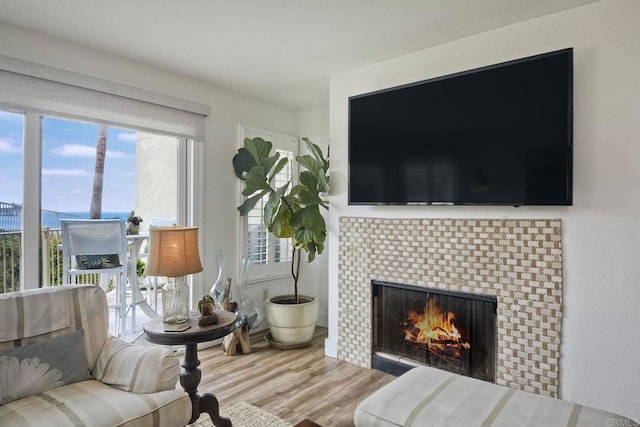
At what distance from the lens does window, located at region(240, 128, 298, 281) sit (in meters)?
4.02

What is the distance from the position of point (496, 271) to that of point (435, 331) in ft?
2.31

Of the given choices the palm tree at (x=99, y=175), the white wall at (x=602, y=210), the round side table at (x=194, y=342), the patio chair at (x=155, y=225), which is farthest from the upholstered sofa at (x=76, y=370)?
the white wall at (x=602, y=210)

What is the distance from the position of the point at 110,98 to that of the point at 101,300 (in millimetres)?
1615

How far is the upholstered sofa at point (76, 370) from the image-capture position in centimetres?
159

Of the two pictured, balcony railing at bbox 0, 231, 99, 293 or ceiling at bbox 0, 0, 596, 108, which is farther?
balcony railing at bbox 0, 231, 99, 293

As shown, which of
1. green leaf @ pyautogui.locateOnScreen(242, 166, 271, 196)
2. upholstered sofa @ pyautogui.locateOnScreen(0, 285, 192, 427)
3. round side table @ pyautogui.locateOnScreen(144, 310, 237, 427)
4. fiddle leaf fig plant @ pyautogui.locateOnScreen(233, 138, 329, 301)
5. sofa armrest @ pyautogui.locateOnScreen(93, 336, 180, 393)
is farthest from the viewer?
green leaf @ pyautogui.locateOnScreen(242, 166, 271, 196)

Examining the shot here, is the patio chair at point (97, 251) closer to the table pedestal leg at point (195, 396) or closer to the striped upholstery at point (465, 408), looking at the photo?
the table pedestal leg at point (195, 396)

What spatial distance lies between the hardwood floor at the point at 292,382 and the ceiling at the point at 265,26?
2466 mm

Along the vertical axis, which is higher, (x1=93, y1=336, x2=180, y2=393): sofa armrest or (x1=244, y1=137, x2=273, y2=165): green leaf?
(x1=244, y1=137, x2=273, y2=165): green leaf

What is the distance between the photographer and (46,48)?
2617 millimetres

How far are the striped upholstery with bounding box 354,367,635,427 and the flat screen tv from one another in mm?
1162

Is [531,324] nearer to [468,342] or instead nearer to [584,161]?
[468,342]

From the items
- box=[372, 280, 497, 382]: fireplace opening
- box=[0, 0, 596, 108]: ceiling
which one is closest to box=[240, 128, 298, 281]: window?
box=[0, 0, 596, 108]: ceiling

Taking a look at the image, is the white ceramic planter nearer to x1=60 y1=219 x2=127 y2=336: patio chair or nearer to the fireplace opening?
the fireplace opening
